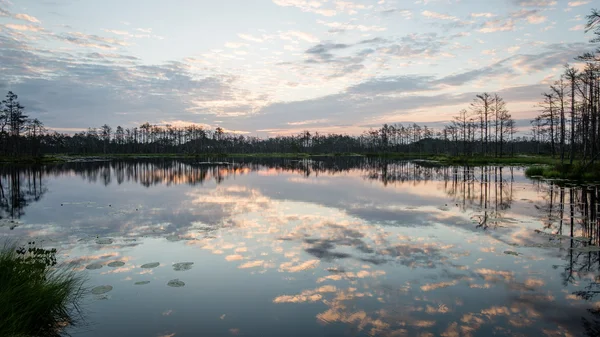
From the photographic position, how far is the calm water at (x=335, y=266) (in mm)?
6461

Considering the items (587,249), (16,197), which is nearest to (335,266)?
(587,249)

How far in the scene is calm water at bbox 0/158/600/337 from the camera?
646 centimetres

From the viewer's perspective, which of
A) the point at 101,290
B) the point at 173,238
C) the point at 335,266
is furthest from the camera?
the point at 173,238

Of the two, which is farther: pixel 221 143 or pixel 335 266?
pixel 221 143

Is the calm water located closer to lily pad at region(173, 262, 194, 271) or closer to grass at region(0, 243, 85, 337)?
lily pad at region(173, 262, 194, 271)

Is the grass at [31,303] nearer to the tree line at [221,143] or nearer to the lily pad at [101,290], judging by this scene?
the lily pad at [101,290]

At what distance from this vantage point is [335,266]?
31.1 ft

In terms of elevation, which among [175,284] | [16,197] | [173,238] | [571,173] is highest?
[571,173]

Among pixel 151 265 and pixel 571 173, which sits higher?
pixel 571 173

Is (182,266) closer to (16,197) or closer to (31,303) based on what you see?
(31,303)

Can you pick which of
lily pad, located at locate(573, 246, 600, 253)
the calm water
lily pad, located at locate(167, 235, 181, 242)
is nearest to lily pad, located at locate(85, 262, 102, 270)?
the calm water

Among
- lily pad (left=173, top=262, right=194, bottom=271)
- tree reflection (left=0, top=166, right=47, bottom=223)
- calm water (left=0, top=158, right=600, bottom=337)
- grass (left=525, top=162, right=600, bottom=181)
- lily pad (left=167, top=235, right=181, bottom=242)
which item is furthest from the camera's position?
grass (left=525, top=162, right=600, bottom=181)

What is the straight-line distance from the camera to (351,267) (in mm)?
9359

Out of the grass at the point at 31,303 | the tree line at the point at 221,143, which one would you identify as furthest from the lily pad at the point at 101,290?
the tree line at the point at 221,143
